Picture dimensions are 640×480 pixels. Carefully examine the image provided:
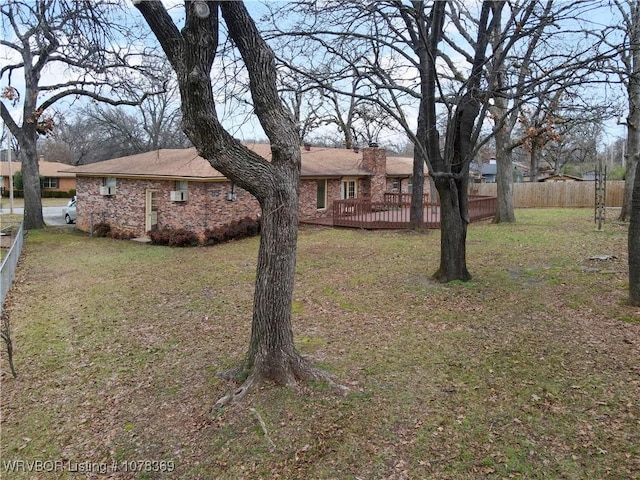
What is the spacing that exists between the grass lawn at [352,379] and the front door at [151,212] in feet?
24.6

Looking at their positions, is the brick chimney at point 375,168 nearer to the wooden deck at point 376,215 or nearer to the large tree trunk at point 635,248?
the wooden deck at point 376,215

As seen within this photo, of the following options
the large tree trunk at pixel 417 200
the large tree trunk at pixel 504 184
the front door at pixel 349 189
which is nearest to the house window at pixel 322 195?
the front door at pixel 349 189

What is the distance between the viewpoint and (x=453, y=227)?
30.1 feet

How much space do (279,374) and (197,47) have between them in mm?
3389

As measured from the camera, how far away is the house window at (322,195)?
21.5 metres

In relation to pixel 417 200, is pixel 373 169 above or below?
above

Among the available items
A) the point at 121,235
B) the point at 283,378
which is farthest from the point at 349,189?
the point at 283,378

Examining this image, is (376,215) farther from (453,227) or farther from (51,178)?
(51,178)

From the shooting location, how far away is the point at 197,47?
14.3ft

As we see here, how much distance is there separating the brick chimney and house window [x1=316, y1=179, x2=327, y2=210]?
3401 millimetres

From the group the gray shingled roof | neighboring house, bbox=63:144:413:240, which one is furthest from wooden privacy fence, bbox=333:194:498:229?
the gray shingled roof

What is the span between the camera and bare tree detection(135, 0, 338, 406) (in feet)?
14.3

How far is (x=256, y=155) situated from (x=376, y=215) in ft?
51.8

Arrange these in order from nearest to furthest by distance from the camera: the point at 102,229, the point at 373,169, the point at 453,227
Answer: the point at 453,227
the point at 102,229
the point at 373,169
